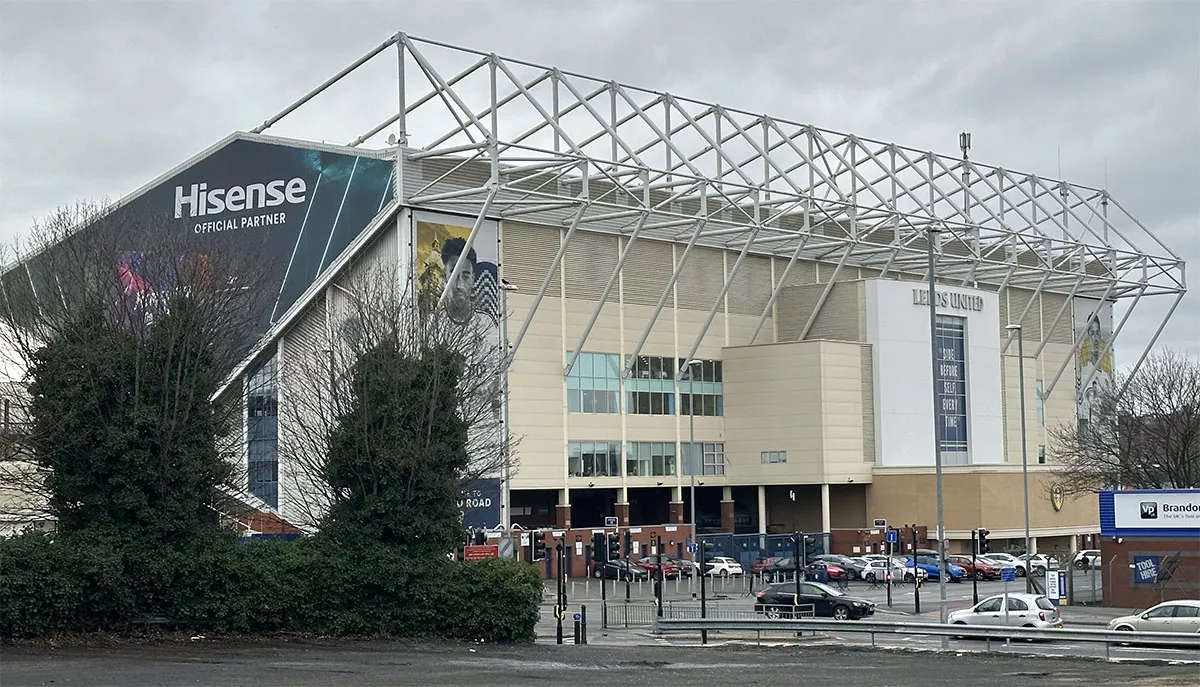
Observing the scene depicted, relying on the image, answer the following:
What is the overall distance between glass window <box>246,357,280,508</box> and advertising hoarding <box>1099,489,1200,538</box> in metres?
28.5

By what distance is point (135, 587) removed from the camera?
32.1 meters

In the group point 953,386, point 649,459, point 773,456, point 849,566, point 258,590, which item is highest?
point 953,386

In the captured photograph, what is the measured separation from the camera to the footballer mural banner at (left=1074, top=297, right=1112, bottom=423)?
371 ft

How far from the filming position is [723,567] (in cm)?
7881

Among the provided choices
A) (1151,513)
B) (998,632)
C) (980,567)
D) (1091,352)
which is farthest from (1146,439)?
(1091,352)

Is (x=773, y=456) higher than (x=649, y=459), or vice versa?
(x=773, y=456)

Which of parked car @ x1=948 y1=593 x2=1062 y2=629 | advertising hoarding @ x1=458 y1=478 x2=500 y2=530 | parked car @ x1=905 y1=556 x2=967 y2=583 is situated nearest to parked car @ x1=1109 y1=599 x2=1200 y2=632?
parked car @ x1=948 y1=593 x2=1062 y2=629

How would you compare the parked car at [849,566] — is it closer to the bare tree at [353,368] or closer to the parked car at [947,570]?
the parked car at [947,570]

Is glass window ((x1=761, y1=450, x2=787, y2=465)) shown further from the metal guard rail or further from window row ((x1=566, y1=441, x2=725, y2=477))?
the metal guard rail

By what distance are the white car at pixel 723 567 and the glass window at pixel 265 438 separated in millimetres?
22530

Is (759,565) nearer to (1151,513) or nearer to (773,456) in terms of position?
(773,456)

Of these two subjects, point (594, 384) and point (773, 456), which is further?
point (773, 456)

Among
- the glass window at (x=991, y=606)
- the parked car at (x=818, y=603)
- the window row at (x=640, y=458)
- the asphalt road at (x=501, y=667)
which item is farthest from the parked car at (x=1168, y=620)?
the window row at (x=640, y=458)

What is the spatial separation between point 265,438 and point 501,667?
2605 centimetres
